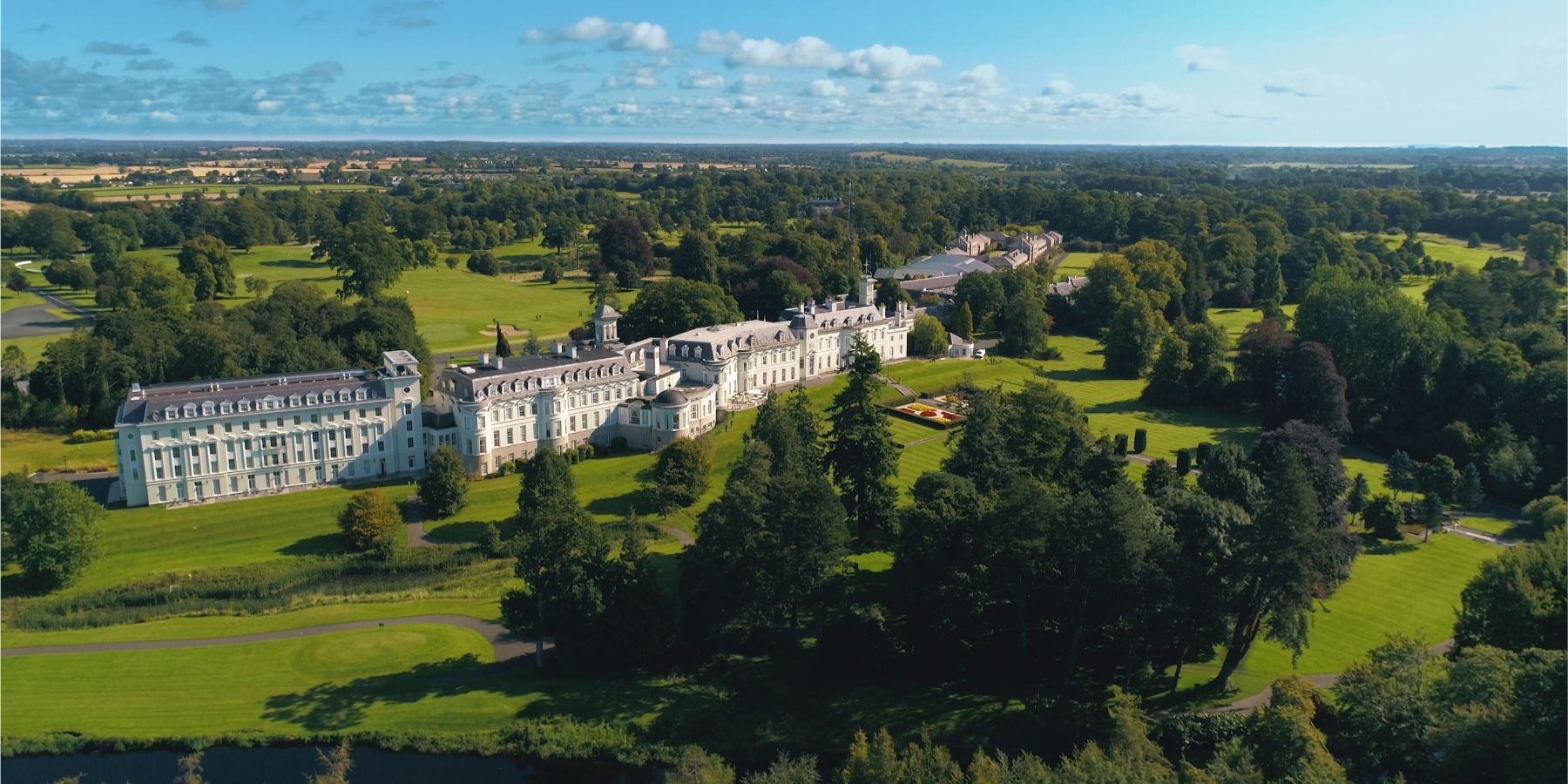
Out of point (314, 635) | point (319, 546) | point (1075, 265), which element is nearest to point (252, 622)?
point (314, 635)

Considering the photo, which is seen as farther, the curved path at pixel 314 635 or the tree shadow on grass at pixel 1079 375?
the tree shadow on grass at pixel 1079 375

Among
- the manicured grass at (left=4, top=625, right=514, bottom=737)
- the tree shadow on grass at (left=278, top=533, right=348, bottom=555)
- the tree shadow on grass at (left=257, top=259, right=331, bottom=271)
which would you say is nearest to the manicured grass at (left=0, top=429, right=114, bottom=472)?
the tree shadow on grass at (left=278, top=533, right=348, bottom=555)

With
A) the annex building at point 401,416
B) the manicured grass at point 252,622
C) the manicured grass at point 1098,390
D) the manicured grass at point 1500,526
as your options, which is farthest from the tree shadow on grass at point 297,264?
the manicured grass at point 1500,526

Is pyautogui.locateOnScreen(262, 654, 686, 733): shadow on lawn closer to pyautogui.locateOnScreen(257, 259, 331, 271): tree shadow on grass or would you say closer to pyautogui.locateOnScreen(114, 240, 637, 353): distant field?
pyautogui.locateOnScreen(114, 240, 637, 353): distant field

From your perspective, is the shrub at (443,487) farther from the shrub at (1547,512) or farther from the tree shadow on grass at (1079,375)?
the shrub at (1547,512)

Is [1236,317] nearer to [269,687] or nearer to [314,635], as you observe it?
[314,635]

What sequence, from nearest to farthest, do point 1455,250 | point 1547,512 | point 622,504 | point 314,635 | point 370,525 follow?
point 314,635, point 1547,512, point 370,525, point 622,504, point 1455,250
